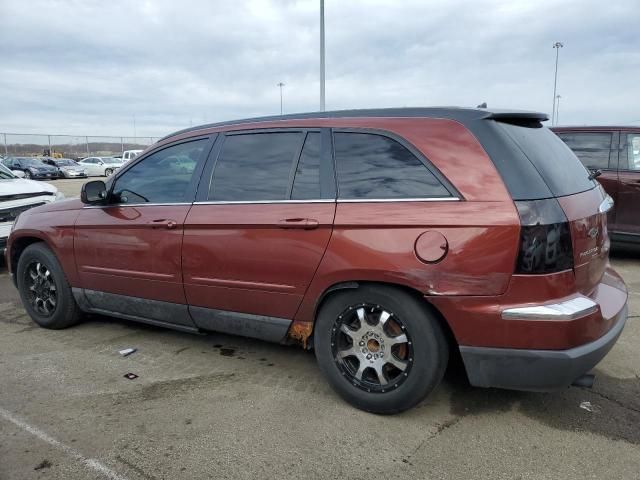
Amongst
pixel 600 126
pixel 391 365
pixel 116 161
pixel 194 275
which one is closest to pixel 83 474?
pixel 194 275

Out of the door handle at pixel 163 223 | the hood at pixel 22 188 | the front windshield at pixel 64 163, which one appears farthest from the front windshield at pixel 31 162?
the door handle at pixel 163 223

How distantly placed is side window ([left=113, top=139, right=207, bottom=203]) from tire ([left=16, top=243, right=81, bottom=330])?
0.99 meters

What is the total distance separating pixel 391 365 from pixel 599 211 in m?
1.44

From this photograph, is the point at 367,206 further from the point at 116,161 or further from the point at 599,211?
the point at 116,161

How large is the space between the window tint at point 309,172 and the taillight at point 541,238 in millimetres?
1147

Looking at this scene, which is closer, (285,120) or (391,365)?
(391,365)

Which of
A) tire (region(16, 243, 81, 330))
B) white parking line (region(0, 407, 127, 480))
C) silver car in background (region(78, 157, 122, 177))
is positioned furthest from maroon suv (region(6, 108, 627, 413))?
silver car in background (region(78, 157, 122, 177))

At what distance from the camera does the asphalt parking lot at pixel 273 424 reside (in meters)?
2.53

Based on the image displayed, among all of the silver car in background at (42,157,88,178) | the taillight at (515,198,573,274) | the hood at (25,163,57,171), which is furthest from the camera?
the silver car in background at (42,157,88,178)

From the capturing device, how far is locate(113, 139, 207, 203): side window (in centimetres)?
371

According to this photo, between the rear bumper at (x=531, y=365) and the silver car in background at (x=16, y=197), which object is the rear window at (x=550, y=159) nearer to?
the rear bumper at (x=531, y=365)

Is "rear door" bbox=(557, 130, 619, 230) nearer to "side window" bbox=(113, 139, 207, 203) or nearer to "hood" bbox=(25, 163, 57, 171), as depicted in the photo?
"side window" bbox=(113, 139, 207, 203)

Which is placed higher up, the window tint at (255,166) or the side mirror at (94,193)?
the window tint at (255,166)

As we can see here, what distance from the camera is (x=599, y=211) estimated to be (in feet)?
9.53
